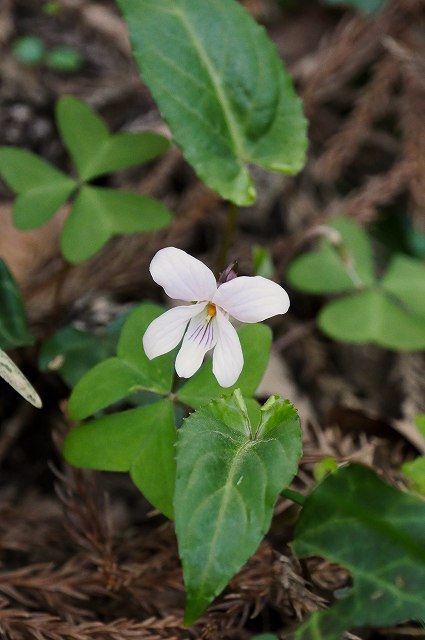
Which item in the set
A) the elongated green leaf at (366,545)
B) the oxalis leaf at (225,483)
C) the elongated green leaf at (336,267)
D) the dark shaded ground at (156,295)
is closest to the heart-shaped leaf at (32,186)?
the dark shaded ground at (156,295)

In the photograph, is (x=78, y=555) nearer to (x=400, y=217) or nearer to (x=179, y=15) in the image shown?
(x=179, y=15)

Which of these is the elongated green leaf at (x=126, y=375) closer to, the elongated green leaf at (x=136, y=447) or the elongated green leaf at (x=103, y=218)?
the elongated green leaf at (x=136, y=447)

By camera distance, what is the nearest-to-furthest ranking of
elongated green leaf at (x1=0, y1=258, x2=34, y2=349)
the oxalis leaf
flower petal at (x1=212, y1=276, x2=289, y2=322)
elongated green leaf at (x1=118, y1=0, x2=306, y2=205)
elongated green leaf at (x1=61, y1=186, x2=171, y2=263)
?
the oxalis leaf
flower petal at (x1=212, y1=276, x2=289, y2=322)
elongated green leaf at (x1=0, y1=258, x2=34, y2=349)
elongated green leaf at (x1=118, y1=0, x2=306, y2=205)
elongated green leaf at (x1=61, y1=186, x2=171, y2=263)

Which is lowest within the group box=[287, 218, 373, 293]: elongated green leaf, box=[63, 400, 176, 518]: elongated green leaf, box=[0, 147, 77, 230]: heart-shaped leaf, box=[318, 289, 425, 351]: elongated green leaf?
box=[318, 289, 425, 351]: elongated green leaf

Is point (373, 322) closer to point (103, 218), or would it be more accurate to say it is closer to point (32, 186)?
point (103, 218)

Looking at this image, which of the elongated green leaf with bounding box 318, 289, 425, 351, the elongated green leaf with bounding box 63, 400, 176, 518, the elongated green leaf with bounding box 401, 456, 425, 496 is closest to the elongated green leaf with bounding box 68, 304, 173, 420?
the elongated green leaf with bounding box 63, 400, 176, 518

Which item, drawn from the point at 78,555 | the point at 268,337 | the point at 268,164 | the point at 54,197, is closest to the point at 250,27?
the point at 268,164

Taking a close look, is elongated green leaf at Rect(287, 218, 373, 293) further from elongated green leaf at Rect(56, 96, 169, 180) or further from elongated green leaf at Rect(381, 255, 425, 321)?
elongated green leaf at Rect(56, 96, 169, 180)
